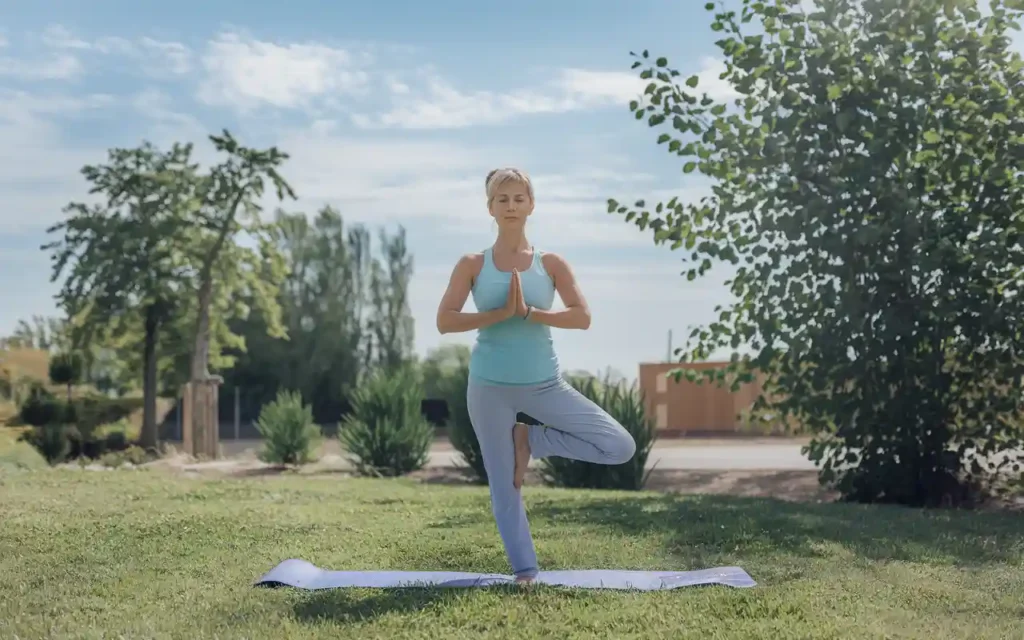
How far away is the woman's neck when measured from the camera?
17.1 feet

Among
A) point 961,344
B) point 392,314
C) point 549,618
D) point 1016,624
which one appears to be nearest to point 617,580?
point 549,618

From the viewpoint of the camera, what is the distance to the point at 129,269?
21.8 meters

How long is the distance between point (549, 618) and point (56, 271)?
2026 centimetres

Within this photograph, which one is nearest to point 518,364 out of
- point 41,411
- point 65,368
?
point 41,411

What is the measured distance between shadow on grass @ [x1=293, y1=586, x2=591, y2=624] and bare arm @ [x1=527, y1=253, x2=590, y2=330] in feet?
4.11

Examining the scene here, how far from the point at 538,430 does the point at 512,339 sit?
47cm

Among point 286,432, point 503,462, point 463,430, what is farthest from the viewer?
point 286,432

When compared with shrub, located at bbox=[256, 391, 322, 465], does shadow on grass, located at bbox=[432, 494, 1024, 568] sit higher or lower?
lower

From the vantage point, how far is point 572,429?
16.8 feet

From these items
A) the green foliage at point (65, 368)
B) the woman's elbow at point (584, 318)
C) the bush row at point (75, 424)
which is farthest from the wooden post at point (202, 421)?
the woman's elbow at point (584, 318)

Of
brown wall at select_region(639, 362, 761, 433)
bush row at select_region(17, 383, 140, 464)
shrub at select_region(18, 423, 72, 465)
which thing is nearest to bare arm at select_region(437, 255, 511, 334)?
bush row at select_region(17, 383, 140, 464)

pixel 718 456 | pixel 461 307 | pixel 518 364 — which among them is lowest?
pixel 718 456

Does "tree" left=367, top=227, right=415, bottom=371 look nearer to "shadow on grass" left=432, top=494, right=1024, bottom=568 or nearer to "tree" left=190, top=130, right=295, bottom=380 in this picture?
"tree" left=190, top=130, right=295, bottom=380

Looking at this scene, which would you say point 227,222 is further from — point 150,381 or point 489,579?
point 489,579
